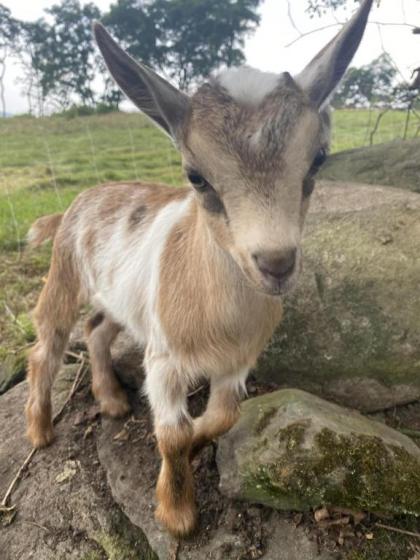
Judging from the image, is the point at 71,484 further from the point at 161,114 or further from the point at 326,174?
the point at 326,174

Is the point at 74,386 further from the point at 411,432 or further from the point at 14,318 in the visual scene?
the point at 411,432

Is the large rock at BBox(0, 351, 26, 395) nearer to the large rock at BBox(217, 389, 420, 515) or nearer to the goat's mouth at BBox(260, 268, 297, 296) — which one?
the large rock at BBox(217, 389, 420, 515)

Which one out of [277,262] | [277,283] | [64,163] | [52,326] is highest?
[277,262]

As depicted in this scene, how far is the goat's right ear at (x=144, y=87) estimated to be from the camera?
2.02 m

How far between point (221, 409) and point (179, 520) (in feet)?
1.89

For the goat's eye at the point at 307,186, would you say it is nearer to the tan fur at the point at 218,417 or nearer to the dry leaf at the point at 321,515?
the tan fur at the point at 218,417

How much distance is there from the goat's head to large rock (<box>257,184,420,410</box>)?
4.20 ft

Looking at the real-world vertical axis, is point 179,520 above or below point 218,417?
below

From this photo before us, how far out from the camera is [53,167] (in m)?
12.8

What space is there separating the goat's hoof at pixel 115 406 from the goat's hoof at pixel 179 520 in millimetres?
850

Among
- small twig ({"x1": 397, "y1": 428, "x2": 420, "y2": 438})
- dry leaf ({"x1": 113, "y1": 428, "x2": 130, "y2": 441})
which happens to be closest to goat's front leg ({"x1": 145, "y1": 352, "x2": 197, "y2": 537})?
dry leaf ({"x1": 113, "y1": 428, "x2": 130, "y2": 441})

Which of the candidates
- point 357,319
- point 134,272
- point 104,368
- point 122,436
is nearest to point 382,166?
point 357,319

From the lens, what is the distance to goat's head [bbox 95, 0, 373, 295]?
181 centimetres

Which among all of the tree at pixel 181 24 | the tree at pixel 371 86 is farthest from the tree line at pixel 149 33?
the tree at pixel 371 86
